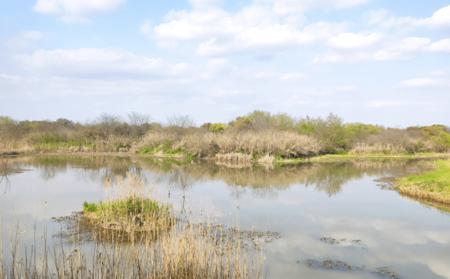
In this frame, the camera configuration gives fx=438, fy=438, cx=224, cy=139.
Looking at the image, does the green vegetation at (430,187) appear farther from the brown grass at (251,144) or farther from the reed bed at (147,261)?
the brown grass at (251,144)

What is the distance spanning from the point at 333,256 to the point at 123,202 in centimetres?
690

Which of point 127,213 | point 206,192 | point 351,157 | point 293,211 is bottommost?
point 293,211

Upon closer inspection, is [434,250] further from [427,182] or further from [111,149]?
[111,149]

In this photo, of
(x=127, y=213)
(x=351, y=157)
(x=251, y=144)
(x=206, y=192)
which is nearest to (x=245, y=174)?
(x=206, y=192)

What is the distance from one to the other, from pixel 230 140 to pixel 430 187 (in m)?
23.6

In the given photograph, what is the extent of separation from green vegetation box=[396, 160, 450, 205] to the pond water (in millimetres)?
873

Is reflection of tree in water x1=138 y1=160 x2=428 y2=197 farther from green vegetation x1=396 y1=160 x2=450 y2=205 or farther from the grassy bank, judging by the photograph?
green vegetation x1=396 y1=160 x2=450 y2=205

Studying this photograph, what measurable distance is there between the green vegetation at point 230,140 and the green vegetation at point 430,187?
1794 centimetres

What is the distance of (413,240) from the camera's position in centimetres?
1445

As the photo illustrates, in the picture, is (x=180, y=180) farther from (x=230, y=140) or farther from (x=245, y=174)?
(x=230, y=140)

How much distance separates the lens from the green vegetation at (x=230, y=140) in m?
44.5

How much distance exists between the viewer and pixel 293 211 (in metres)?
19.0

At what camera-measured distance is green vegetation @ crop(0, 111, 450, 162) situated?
146 feet

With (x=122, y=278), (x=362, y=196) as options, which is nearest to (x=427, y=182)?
(x=362, y=196)
